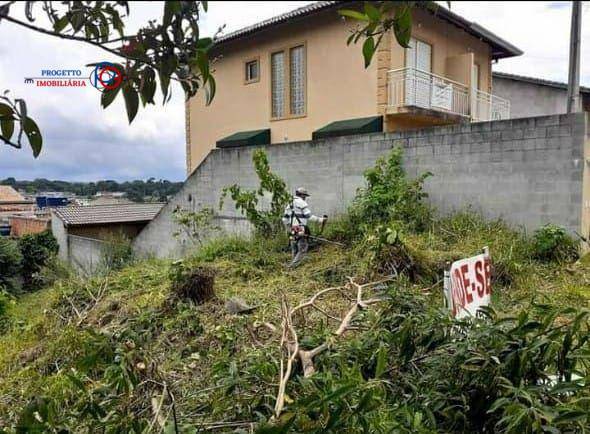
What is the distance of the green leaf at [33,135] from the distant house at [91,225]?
11.1m

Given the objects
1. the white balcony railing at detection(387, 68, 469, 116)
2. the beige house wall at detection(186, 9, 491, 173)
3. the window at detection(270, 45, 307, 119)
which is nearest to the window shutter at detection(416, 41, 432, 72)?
the beige house wall at detection(186, 9, 491, 173)

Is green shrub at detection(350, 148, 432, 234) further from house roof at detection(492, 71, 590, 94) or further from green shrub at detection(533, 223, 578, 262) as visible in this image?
house roof at detection(492, 71, 590, 94)

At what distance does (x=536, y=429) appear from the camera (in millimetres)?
1405

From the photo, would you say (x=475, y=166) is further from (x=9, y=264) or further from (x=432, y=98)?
(x=9, y=264)

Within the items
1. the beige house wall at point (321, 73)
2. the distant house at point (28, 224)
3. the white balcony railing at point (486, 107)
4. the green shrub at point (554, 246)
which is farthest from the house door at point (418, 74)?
the distant house at point (28, 224)

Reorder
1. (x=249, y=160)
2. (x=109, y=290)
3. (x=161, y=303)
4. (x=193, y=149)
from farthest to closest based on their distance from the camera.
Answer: (x=193, y=149)
(x=249, y=160)
(x=109, y=290)
(x=161, y=303)

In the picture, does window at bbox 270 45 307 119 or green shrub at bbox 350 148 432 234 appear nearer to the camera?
green shrub at bbox 350 148 432 234

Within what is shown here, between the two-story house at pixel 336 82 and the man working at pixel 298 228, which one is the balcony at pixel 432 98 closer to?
the two-story house at pixel 336 82

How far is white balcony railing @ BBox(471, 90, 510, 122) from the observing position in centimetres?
1077

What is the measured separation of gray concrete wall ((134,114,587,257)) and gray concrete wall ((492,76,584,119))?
7897 millimetres

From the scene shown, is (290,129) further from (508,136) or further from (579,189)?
(579,189)

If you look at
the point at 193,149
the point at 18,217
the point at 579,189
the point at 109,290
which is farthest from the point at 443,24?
the point at 18,217

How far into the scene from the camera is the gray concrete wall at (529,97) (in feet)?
42.5

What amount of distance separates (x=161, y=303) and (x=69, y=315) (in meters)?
1.27
